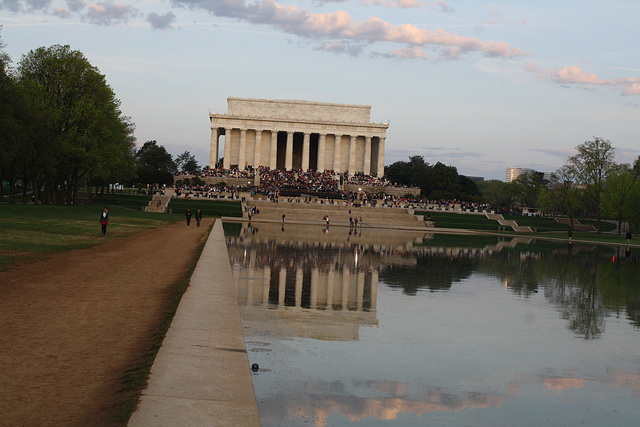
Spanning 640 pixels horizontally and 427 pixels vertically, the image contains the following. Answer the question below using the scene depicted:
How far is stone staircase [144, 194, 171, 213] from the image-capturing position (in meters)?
72.5

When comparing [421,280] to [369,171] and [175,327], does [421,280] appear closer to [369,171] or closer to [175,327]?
[175,327]

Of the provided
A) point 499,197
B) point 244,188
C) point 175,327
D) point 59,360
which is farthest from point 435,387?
point 499,197

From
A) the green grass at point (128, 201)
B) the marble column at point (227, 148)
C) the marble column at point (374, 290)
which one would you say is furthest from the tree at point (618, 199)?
the marble column at point (227, 148)

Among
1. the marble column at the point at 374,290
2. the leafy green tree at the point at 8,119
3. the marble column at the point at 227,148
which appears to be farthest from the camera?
the marble column at the point at 227,148

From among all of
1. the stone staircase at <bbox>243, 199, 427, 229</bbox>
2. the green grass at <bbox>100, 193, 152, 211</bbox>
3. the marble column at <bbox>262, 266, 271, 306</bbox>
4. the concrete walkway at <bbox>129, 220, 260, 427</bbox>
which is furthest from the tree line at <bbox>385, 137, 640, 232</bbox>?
the concrete walkway at <bbox>129, 220, 260, 427</bbox>

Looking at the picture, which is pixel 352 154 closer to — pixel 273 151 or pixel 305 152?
pixel 305 152

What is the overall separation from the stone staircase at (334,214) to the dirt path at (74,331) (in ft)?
166

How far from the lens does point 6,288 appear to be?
15078 mm

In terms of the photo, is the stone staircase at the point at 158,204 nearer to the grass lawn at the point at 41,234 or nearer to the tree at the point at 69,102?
the tree at the point at 69,102

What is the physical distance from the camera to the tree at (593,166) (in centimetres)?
8462

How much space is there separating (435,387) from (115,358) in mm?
4716

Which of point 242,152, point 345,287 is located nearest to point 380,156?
point 242,152

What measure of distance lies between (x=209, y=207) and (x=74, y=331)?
64.7 meters

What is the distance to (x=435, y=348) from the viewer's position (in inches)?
454
